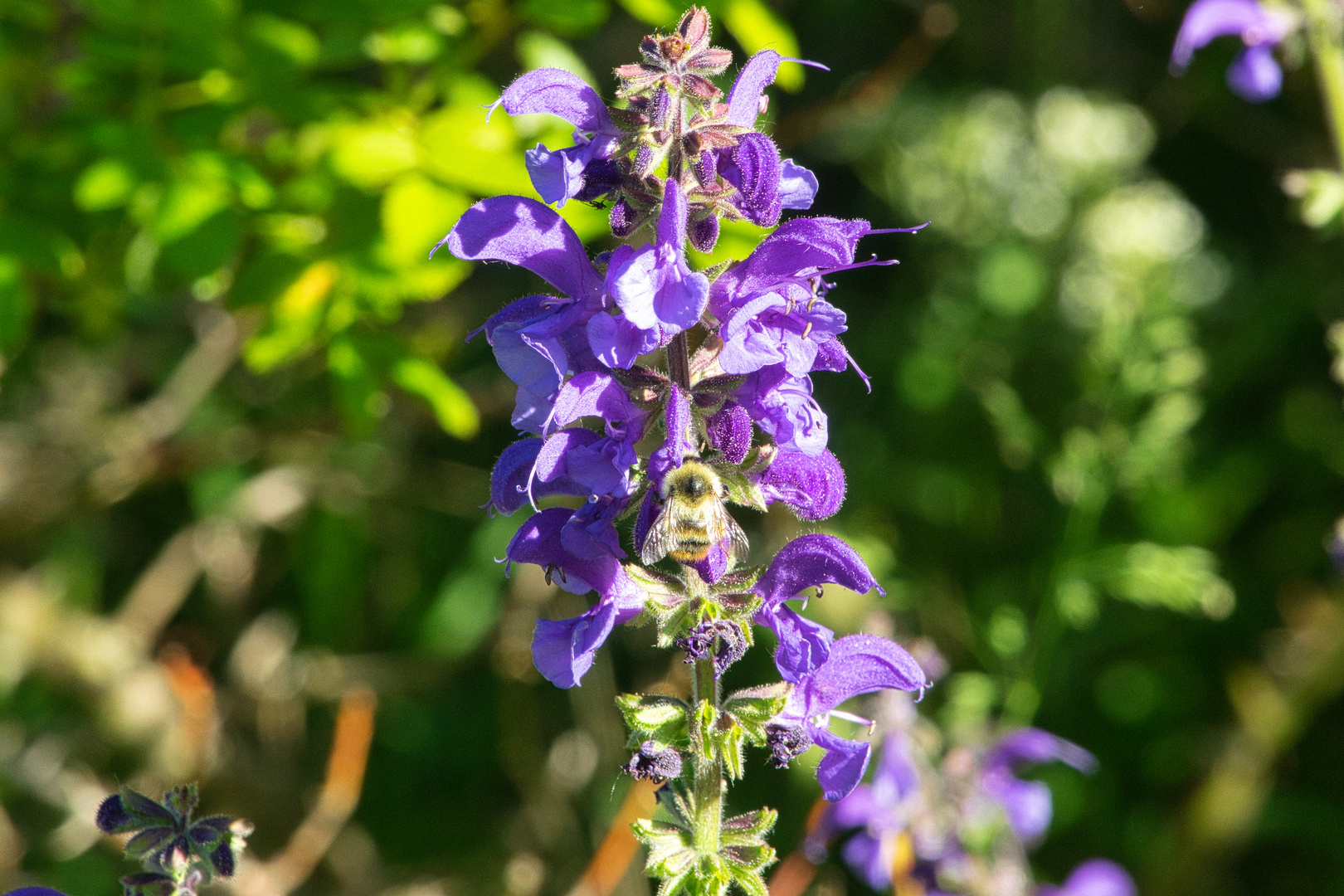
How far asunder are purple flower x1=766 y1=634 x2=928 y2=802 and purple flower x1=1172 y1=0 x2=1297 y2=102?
1.73 m

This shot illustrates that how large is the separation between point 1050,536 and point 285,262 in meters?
2.61

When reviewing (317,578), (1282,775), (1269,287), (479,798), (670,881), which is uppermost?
(670,881)

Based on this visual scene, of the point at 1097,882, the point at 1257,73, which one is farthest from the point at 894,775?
the point at 1257,73

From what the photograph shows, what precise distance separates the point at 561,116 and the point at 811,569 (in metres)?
0.69

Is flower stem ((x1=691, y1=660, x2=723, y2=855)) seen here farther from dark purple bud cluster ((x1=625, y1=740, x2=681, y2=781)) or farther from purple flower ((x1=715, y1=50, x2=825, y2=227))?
purple flower ((x1=715, y1=50, x2=825, y2=227))

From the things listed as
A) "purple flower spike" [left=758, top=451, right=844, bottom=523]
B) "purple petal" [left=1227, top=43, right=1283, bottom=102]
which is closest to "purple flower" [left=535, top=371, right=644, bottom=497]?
"purple flower spike" [left=758, top=451, right=844, bottom=523]

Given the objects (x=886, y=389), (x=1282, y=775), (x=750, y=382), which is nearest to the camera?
(x=750, y=382)

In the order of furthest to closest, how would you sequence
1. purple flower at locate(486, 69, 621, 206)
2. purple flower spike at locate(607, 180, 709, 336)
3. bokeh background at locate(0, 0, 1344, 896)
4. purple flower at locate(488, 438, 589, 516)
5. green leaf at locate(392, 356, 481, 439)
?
bokeh background at locate(0, 0, 1344, 896) < green leaf at locate(392, 356, 481, 439) < purple flower at locate(488, 438, 589, 516) < purple flower at locate(486, 69, 621, 206) < purple flower spike at locate(607, 180, 709, 336)

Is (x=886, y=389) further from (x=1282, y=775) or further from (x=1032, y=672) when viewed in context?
(x=1282, y=775)

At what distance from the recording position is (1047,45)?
425 centimetres

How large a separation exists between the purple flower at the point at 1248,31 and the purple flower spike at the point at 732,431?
1.72 m

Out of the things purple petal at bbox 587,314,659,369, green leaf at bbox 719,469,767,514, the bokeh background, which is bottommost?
the bokeh background

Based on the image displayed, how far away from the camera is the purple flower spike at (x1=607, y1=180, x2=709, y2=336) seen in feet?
4.45

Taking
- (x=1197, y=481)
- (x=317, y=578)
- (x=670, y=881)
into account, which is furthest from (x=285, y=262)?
Answer: (x=1197, y=481)
